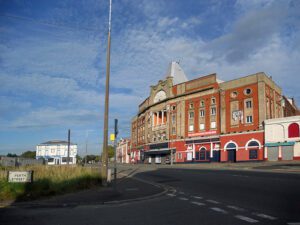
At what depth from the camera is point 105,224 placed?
7758 mm

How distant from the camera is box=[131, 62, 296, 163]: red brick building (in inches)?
2125

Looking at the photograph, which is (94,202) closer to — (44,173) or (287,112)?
(44,173)

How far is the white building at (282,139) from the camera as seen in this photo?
1859 inches

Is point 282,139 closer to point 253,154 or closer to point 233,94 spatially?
point 253,154

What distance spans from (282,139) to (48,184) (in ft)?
138

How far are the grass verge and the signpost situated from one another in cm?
13

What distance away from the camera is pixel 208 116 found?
62969 mm

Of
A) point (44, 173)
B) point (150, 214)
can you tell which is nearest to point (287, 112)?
point (44, 173)

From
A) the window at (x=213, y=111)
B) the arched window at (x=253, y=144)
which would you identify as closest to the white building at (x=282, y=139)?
the arched window at (x=253, y=144)

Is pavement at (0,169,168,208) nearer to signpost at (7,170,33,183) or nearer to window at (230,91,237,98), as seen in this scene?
signpost at (7,170,33,183)

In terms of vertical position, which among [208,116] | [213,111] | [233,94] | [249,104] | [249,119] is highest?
[233,94]

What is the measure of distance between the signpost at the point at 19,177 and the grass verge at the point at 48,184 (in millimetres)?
133

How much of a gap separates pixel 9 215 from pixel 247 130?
4971cm

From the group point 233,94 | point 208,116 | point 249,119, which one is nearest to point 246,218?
point 249,119
